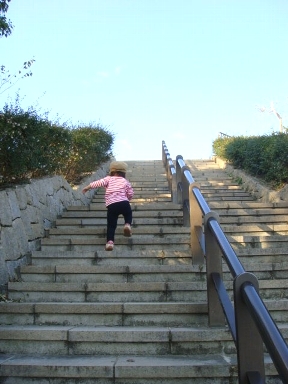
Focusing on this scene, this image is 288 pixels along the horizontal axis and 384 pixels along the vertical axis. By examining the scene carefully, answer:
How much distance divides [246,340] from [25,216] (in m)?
3.86

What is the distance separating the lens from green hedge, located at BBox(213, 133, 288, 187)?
907 cm

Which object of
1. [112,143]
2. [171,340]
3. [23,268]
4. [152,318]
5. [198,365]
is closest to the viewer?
[198,365]

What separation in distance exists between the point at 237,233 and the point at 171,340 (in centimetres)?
291

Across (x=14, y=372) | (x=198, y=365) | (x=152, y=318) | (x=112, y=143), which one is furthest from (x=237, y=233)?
(x=112, y=143)

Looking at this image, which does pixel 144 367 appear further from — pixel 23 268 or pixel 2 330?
pixel 23 268

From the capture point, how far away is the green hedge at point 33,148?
594 centimetres

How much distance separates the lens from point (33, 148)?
6410mm

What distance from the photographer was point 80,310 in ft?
13.2

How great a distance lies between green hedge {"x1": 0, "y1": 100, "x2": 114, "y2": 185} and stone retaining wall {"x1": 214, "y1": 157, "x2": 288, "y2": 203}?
3.54 meters

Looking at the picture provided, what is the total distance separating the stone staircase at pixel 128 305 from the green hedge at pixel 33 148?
3.01ft

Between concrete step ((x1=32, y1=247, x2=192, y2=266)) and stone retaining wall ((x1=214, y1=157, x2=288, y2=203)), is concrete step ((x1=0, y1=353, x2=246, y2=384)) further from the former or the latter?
stone retaining wall ((x1=214, y1=157, x2=288, y2=203))

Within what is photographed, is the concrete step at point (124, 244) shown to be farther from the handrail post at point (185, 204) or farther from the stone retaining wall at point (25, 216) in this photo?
the handrail post at point (185, 204)

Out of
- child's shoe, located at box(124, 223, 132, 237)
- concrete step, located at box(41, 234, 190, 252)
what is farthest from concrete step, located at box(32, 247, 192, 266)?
child's shoe, located at box(124, 223, 132, 237)

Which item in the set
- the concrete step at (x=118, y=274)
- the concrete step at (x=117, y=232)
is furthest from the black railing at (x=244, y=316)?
the concrete step at (x=117, y=232)
